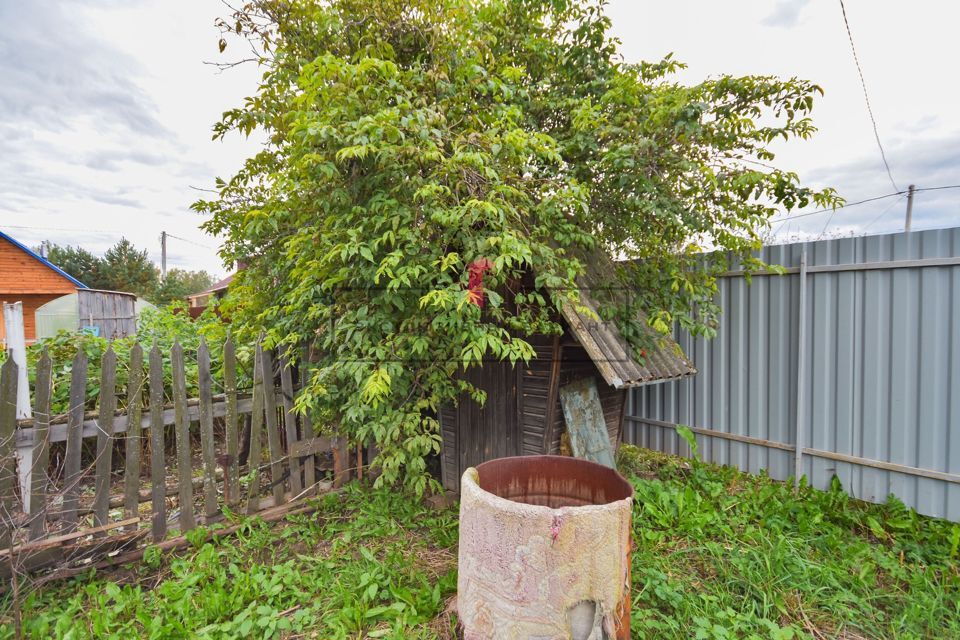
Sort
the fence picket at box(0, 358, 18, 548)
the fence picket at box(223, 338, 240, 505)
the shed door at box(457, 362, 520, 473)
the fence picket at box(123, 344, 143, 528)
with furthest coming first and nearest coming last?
the shed door at box(457, 362, 520, 473) < the fence picket at box(223, 338, 240, 505) < the fence picket at box(123, 344, 143, 528) < the fence picket at box(0, 358, 18, 548)

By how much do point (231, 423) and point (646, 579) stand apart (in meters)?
3.31

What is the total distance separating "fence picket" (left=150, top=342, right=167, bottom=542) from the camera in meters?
3.10

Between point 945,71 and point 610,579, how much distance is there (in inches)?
256

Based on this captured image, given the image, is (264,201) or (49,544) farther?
(264,201)

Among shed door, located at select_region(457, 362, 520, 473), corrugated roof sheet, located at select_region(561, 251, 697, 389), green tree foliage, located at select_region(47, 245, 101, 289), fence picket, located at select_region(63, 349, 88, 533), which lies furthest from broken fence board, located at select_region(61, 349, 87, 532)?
green tree foliage, located at select_region(47, 245, 101, 289)

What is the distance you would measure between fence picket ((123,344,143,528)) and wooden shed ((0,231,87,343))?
14650mm

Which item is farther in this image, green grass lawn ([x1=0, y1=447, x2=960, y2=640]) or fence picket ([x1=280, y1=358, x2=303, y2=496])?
fence picket ([x1=280, y1=358, x2=303, y2=496])

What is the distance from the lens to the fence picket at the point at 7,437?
8.75ft

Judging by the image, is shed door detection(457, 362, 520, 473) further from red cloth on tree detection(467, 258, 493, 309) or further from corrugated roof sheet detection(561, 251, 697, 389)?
red cloth on tree detection(467, 258, 493, 309)

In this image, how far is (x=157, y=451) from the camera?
3135 mm

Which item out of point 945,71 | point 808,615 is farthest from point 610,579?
point 945,71

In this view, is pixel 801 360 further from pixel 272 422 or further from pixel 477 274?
pixel 272 422

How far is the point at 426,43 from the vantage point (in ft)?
12.1

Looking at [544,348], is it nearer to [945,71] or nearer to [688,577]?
[688,577]
